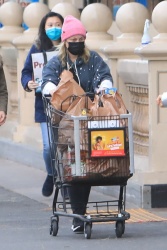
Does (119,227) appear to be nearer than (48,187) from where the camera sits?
Yes

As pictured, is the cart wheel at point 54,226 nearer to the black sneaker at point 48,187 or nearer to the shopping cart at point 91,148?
the shopping cart at point 91,148

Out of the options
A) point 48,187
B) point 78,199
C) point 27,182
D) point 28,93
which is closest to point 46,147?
point 48,187

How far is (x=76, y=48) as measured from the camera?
29.8ft

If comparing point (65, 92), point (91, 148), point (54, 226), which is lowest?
point (54, 226)

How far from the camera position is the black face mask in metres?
9.07

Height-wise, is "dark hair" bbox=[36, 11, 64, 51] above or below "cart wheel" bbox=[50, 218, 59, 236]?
above

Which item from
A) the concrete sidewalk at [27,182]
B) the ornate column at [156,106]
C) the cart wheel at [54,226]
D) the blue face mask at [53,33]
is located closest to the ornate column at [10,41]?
the concrete sidewalk at [27,182]

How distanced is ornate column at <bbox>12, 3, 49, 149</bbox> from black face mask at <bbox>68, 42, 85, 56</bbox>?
5.10m

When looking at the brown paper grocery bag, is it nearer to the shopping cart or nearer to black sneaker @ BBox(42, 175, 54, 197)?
the shopping cart

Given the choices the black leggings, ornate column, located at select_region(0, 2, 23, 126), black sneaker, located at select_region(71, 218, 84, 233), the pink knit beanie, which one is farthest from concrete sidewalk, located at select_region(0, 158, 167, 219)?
the pink knit beanie

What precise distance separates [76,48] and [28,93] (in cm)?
553

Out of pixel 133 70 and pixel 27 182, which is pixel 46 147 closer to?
pixel 133 70

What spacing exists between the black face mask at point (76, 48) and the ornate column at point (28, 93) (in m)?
5.10

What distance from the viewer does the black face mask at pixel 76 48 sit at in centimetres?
907
